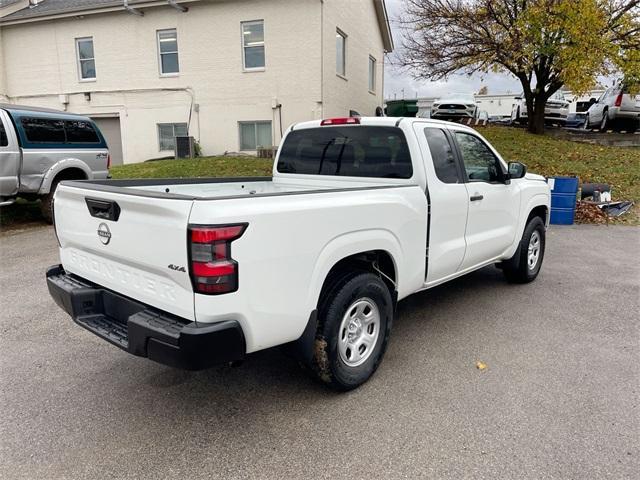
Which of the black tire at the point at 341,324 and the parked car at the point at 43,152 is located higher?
the parked car at the point at 43,152

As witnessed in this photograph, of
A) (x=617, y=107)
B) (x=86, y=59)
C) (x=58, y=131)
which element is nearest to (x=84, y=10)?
(x=86, y=59)

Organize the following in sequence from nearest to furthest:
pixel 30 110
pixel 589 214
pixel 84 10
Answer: pixel 30 110
pixel 589 214
pixel 84 10

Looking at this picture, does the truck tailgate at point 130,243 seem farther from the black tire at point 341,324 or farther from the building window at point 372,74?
the building window at point 372,74

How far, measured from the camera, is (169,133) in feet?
59.7

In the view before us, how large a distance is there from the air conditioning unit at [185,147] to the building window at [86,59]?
495 centimetres

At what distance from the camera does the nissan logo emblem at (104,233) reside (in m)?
2.87

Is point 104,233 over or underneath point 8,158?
underneath

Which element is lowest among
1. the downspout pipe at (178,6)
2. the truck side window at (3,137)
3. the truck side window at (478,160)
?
the truck side window at (478,160)

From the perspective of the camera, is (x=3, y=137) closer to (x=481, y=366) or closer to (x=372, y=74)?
(x=481, y=366)

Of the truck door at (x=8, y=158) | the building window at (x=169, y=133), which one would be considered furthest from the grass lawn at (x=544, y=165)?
the building window at (x=169, y=133)

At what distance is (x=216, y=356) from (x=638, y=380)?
10.0 ft

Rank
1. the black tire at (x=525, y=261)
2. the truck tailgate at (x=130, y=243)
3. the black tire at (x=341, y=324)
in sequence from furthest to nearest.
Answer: the black tire at (x=525, y=261) → the black tire at (x=341, y=324) → the truck tailgate at (x=130, y=243)

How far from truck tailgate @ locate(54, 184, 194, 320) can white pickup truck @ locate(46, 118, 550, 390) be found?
10mm

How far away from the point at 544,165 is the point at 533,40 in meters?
3.82
